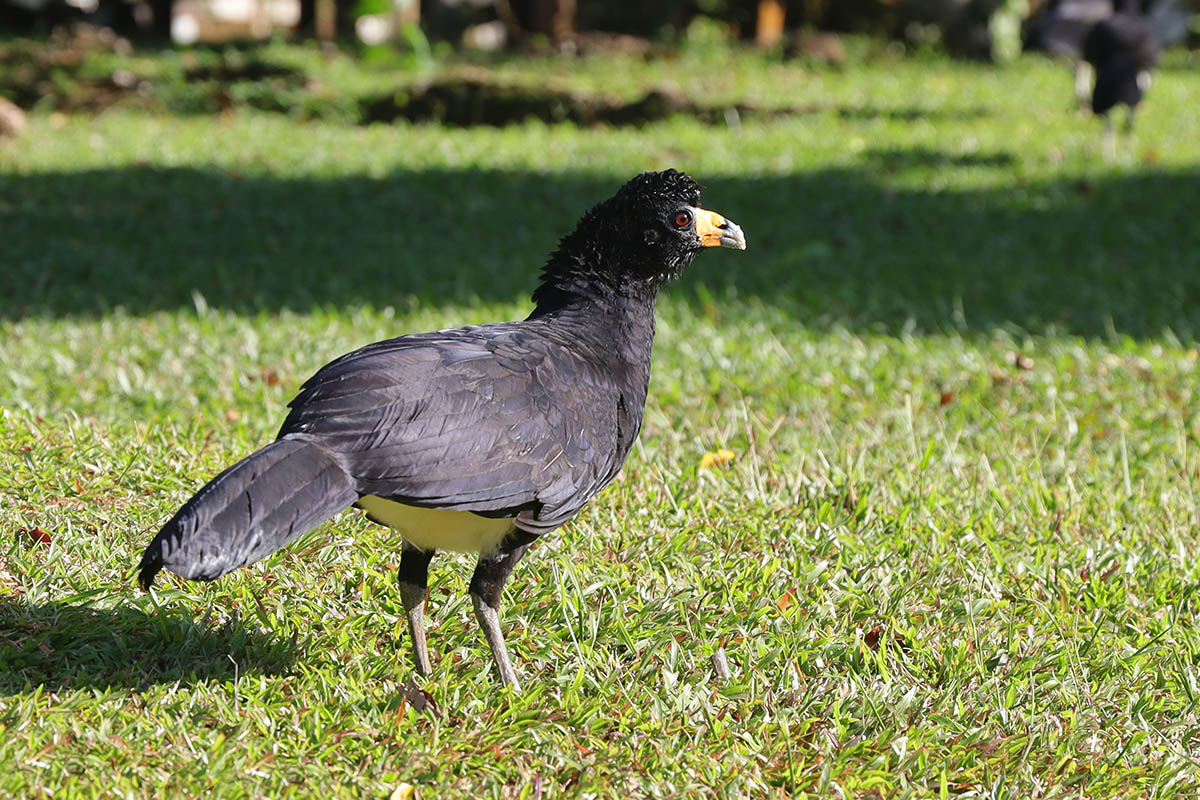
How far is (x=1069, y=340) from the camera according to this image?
24.9 feet

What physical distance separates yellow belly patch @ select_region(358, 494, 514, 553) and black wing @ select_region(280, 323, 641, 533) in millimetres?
127

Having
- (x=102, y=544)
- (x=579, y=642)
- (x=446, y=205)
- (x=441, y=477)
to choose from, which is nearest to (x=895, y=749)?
(x=579, y=642)

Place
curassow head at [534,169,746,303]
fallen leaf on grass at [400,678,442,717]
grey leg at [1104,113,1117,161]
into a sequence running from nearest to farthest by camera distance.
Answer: fallen leaf on grass at [400,678,442,717]
curassow head at [534,169,746,303]
grey leg at [1104,113,1117,161]

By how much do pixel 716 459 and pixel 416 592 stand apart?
1.96m

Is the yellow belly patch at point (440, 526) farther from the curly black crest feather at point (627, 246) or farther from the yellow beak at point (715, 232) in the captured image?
the yellow beak at point (715, 232)

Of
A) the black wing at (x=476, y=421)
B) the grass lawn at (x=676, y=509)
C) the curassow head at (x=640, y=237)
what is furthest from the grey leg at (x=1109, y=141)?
the black wing at (x=476, y=421)

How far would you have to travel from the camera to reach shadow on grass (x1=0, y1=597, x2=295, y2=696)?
11.0 feet

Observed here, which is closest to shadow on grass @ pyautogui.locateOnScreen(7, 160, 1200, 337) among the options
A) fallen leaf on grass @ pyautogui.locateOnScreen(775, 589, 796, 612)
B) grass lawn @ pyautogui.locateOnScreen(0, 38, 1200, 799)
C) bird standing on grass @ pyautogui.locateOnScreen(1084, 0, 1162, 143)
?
grass lawn @ pyautogui.locateOnScreen(0, 38, 1200, 799)

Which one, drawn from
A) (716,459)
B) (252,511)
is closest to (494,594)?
(252,511)

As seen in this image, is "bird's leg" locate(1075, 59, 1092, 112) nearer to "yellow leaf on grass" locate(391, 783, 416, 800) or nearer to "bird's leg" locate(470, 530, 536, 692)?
"bird's leg" locate(470, 530, 536, 692)

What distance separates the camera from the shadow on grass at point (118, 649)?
335 centimetres

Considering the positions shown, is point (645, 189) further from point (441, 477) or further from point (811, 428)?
point (811, 428)

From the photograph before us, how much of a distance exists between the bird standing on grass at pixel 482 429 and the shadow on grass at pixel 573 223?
13.5 ft

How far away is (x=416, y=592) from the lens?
11.5 ft
